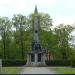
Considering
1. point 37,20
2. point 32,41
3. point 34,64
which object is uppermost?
point 37,20

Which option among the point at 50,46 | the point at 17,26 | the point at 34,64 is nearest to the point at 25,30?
the point at 17,26

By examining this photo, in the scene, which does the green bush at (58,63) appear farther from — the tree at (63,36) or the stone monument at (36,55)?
the tree at (63,36)

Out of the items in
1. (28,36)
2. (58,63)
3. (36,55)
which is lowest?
(58,63)

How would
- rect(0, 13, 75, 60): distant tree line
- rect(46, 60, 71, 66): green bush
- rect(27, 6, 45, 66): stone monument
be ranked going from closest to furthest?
1. rect(27, 6, 45, 66): stone monument
2. rect(46, 60, 71, 66): green bush
3. rect(0, 13, 75, 60): distant tree line

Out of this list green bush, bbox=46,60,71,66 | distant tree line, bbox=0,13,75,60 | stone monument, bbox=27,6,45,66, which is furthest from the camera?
distant tree line, bbox=0,13,75,60

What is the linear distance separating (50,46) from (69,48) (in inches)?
205

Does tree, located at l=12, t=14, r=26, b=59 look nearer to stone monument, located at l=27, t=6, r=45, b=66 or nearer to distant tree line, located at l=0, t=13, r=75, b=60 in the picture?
distant tree line, located at l=0, t=13, r=75, b=60

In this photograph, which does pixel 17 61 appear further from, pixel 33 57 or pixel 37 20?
pixel 37 20

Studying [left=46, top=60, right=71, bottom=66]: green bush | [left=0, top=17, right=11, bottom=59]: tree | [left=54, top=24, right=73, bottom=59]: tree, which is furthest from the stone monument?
A: [left=0, top=17, right=11, bottom=59]: tree

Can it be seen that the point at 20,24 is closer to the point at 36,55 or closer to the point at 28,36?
the point at 28,36

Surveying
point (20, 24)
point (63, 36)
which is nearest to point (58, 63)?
point (63, 36)

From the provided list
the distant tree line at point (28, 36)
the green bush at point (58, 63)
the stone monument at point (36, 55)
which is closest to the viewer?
the stone monument at point (36, 55)

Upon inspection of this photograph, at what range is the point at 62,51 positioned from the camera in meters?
84.1

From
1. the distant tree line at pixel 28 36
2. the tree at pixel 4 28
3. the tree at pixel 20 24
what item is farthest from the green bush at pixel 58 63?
the tree at pixel 4 28
